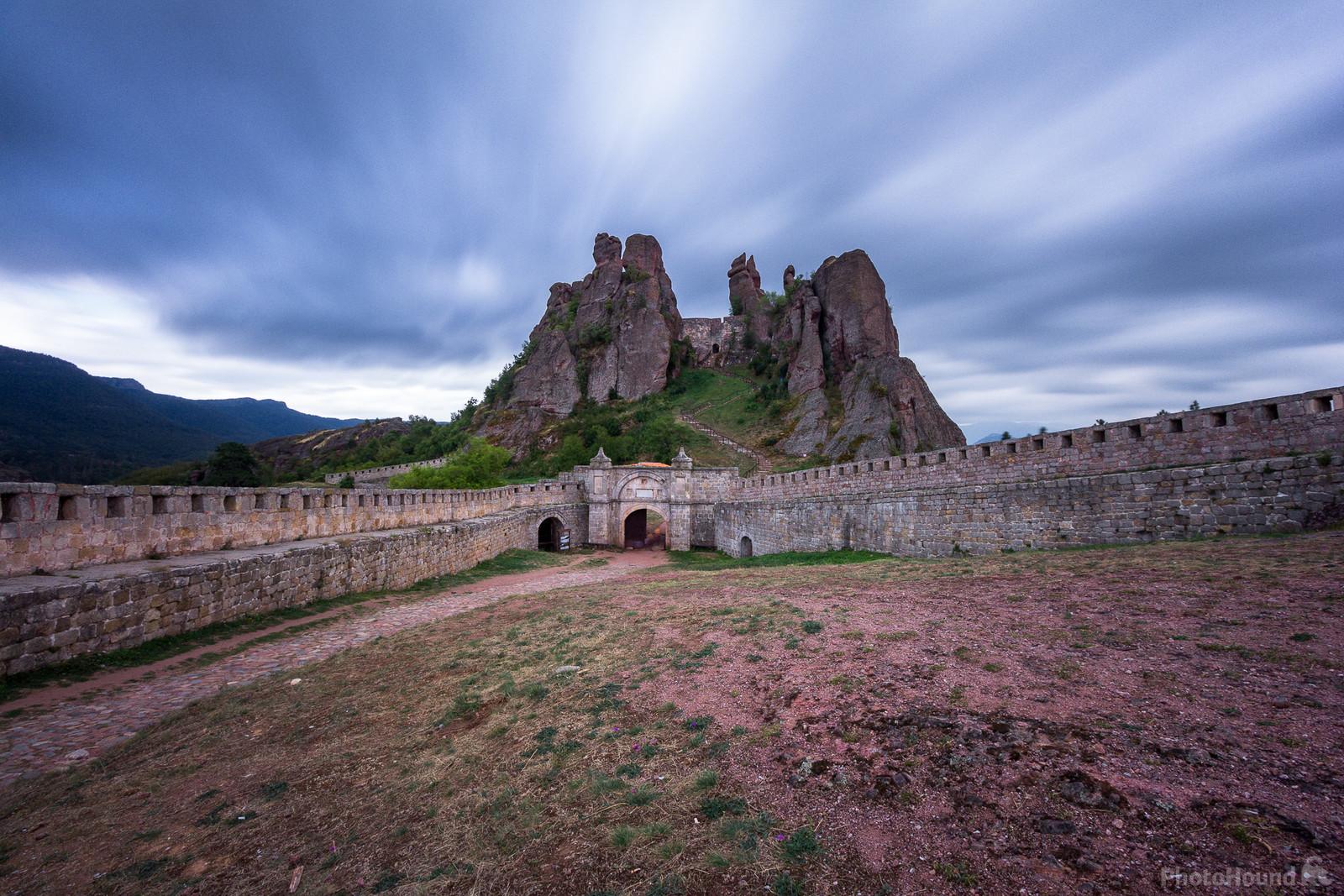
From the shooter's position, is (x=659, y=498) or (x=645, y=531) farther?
(x=645, y=531)

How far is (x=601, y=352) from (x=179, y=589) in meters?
69.8

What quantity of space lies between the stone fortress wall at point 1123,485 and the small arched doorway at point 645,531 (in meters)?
20.7

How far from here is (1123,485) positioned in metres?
10.1

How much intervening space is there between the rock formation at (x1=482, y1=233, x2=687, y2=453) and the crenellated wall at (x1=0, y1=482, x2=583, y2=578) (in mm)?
53314

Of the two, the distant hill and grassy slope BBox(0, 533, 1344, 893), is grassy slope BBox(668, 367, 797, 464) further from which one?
the distant hill

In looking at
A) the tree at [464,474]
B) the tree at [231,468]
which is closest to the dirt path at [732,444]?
the tree at [464,474]

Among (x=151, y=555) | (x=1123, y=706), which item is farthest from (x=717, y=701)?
(x=151, y=555)

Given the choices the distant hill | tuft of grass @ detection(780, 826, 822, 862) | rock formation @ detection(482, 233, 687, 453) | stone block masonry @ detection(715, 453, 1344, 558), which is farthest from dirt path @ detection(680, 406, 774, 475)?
the distant hill

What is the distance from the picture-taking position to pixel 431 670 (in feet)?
22.5

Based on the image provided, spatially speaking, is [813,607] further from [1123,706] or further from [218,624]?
[218,624]

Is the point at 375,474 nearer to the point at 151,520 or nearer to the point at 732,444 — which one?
the point at 732,444

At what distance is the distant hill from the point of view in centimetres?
5088

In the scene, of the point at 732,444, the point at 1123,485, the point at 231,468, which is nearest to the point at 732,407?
the point at 732,444

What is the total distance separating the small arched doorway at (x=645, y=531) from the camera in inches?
1479
